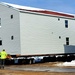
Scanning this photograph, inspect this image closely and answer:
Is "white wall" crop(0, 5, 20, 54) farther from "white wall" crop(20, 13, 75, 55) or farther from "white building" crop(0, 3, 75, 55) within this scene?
"white wall" crop(20, 13, 75, 55)

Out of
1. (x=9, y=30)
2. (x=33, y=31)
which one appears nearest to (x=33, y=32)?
(x=33, y=31)

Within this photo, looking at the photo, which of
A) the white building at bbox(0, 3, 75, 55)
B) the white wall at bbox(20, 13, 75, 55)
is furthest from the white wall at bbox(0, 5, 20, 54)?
the white wall at bbox(20, 13, 75, 55)

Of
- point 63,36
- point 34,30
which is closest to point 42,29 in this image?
point 34,30

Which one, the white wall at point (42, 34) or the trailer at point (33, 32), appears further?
the white wall at point (42, 34)

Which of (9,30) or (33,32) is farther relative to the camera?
(9,30)

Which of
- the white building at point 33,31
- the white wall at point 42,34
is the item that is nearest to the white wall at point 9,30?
the white building at point 33,31

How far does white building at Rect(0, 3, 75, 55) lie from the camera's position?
35531mm

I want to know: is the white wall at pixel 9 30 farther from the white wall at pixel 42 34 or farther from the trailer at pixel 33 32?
the white wall at pixel 42 34

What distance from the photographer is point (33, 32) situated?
120 feet

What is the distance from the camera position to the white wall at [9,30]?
35.6 meters

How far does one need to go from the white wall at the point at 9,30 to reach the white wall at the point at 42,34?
669mm

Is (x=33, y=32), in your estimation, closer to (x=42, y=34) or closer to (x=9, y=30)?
(x=42, y=34)

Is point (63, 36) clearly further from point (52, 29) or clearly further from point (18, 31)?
point (18, 31)

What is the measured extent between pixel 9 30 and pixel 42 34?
401 cm
